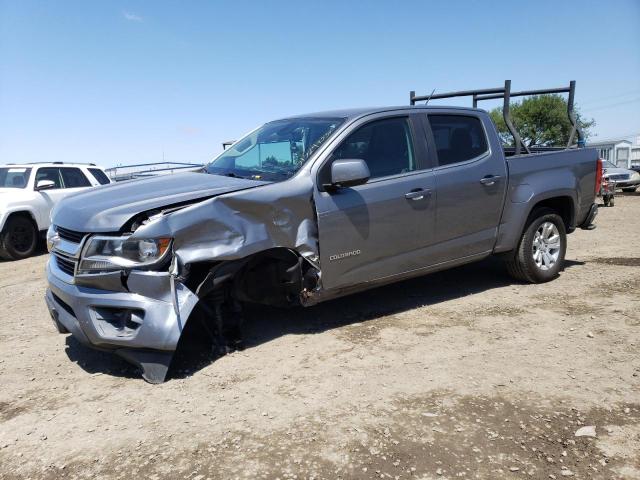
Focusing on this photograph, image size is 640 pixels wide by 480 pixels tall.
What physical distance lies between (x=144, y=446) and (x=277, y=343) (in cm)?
160

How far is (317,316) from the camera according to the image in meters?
4.98

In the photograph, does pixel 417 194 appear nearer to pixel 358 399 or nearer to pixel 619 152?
pixel 358 399

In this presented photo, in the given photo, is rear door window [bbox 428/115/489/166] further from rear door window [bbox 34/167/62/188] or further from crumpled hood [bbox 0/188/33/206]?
rear door window [bbox 34/167/62/188]

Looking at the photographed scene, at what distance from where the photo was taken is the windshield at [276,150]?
14.2ft

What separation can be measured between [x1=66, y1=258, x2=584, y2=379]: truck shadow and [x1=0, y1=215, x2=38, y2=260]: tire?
5.67m

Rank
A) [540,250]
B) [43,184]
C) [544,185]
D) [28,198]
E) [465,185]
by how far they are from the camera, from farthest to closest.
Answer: [43,184]
[28,198]
[540,250]
[544,185]
[465,185]

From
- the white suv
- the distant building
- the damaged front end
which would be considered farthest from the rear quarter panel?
the distant building

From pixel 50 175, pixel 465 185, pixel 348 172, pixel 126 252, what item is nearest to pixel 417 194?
pixel 465 185

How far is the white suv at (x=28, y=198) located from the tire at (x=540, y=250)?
7.59 m

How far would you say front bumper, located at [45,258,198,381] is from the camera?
11.5ft

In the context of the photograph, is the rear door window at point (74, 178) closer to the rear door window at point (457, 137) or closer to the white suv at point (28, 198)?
the white suv at point (28, 198)

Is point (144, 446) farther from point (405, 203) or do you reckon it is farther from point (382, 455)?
point (405, 203)

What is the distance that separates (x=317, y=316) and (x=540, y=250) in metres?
2.67

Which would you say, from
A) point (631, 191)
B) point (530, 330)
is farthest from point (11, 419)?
point (631, 191)
